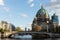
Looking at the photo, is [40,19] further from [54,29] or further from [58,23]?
[54,29]

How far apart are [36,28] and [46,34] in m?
24.0

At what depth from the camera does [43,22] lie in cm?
15712

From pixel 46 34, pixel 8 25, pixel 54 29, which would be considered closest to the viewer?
pixel 46 34

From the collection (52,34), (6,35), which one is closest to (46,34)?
(52,34)

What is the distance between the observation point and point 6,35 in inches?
4956

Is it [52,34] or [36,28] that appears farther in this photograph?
[36,28]

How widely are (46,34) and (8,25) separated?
34647 mm

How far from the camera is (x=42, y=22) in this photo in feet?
517

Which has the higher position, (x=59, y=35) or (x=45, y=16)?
(x=45, y=16)

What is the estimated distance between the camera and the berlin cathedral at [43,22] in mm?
148625

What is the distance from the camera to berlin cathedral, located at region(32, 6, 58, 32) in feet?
488

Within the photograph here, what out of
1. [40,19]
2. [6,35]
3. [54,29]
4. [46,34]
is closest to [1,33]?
[6,35]

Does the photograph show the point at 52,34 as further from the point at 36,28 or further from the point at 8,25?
the point at 8,25

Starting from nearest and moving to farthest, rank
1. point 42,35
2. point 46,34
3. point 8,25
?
point 46,34, point 42,35, point 8,25
